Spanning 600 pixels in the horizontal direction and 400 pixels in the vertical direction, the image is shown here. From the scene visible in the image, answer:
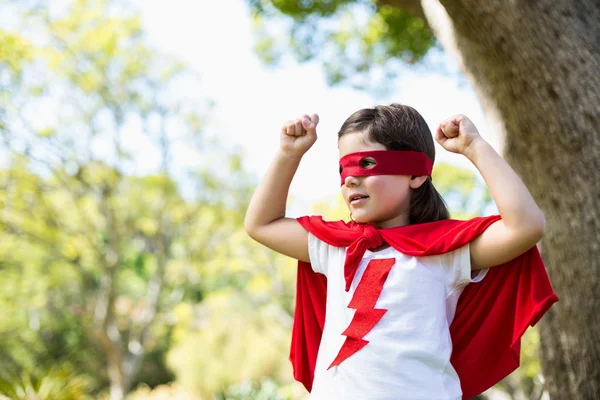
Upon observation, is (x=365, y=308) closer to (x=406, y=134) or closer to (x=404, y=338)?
(x=404, y=338)

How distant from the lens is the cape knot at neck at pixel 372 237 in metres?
1.84

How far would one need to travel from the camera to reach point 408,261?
178cm

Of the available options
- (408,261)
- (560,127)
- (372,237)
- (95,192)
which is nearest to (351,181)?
(372,237)

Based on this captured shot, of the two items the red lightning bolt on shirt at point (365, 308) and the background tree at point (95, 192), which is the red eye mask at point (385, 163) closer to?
the red lightning bolt on shirt at point (365, 308)

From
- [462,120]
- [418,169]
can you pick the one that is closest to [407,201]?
[418,169]

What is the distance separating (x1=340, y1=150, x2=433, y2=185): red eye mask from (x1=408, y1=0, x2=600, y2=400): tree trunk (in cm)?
133

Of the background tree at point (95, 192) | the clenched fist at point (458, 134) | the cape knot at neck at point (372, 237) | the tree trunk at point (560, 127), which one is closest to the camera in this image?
the clenched fist at point (458, 134)

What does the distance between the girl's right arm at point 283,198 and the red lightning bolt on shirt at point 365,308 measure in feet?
0.96

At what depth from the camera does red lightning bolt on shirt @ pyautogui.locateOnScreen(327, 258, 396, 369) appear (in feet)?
5.66

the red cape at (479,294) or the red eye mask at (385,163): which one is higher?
the red eye mask at (385,163)

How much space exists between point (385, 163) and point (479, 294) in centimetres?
49

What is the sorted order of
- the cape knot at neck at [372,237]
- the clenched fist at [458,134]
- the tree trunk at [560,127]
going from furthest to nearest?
the tree trunk at [560,127], the cape knot at neck at [372,237], the clenched fist at [458,134]

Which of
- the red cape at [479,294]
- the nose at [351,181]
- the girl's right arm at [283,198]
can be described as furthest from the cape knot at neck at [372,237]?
the girl's right arm at [283,198]

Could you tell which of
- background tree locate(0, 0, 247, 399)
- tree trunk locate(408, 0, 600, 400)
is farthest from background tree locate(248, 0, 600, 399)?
background tree locate(0, 0, 247, 399)
